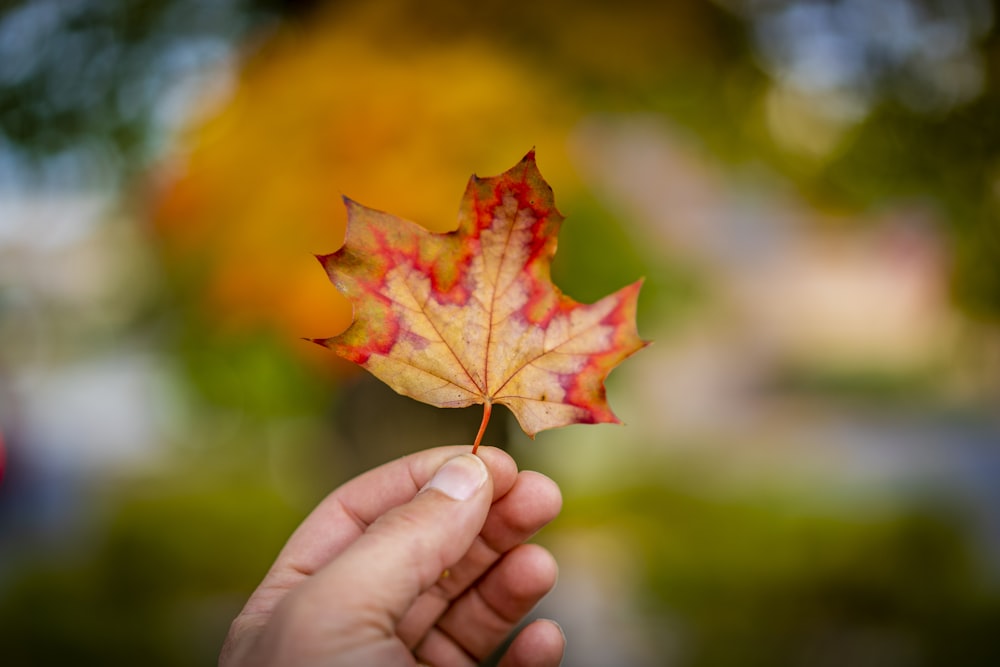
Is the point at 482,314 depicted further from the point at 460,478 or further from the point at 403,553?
the point at 403,553

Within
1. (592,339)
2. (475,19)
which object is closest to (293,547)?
(592,339)

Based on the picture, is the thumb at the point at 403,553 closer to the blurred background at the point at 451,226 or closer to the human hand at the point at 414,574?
the human hand at the point at 414,574

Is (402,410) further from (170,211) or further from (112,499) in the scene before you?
(112,499)

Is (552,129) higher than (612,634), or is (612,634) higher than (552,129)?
(552,129)

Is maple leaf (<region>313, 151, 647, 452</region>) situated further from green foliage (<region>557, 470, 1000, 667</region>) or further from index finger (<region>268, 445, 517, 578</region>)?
green foliage (<region>557, 470, 1000, 667</region>)

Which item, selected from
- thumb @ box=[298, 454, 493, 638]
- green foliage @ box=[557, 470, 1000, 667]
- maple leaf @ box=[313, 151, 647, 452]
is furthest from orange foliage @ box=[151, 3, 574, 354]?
green foliage @ box=[557, 470, 1000, 667]

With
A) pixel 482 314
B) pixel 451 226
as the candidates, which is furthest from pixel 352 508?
pixel 451 226
